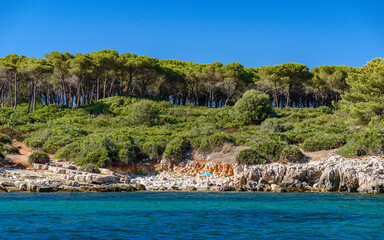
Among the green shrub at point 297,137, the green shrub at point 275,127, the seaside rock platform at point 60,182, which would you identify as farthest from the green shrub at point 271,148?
the seaside rock platform at point 60,182

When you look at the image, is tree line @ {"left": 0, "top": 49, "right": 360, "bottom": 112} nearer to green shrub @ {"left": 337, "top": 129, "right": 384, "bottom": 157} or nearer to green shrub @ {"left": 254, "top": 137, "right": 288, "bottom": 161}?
green shrub @ {"left": 337, "top": 129, "right": 384, "bottom": 157}

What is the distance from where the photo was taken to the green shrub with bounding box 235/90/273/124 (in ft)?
145

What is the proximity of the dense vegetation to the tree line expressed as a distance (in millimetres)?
180

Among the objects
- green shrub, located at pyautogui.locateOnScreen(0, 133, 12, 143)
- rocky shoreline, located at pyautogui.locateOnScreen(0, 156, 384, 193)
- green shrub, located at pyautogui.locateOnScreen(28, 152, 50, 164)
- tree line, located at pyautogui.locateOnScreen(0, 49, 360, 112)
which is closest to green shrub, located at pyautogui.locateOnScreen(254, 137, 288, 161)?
rocky shoreline, located at pyautogui.locateOnScreen(0, 156, 384, 193)

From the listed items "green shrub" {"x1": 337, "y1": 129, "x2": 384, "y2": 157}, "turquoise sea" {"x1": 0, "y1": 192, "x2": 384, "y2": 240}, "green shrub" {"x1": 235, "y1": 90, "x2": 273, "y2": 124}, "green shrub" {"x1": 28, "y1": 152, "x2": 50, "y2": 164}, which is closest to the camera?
"turquoise sea" {"x1": 0, "y1": 192, "x2": 384, "y2": 240}

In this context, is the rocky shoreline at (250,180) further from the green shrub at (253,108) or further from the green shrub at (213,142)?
the green shrub at (253,108)

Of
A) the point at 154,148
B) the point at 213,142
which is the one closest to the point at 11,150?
the point at 154,148

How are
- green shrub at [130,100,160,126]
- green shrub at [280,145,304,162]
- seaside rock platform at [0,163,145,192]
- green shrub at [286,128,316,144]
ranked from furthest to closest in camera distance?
green shrub at [130,100,160,126], green shrub at [286,128,316,144], green shrub at [280,145,304,162], seaside rock platform at [0,163,145,192]

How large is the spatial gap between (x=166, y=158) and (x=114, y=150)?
4225 millimetres

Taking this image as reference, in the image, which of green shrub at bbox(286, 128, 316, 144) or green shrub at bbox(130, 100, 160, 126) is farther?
green shrub at bbox(130, 100, 160, 126)

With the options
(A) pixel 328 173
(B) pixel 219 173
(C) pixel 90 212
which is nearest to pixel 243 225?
(C) pixel 90 212

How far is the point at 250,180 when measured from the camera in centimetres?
2261

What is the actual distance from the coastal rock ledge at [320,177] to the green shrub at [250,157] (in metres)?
2.90

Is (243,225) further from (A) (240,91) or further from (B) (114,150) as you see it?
(A) (240,91)
